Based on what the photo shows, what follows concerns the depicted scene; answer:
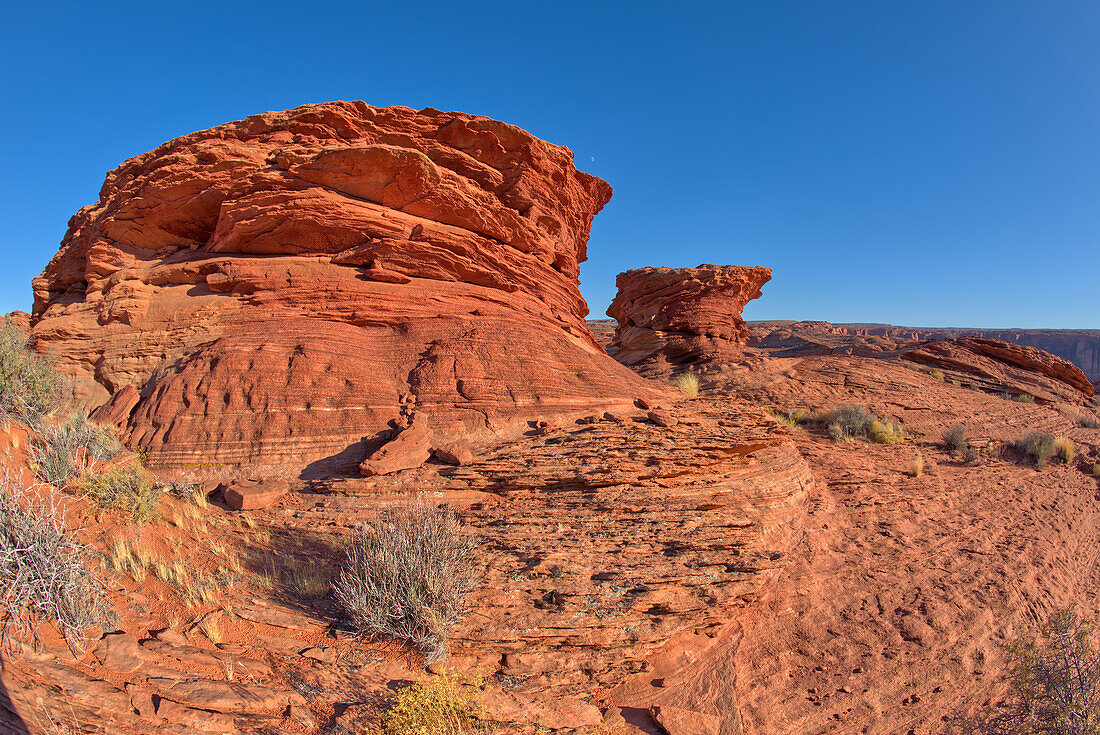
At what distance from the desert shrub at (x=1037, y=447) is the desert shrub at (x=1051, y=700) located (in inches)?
385

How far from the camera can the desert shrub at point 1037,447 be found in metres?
11.1

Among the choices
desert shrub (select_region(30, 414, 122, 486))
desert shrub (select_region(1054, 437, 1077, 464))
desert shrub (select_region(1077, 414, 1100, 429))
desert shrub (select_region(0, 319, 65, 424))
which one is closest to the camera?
desert shrub (select_region(30, 414, 122, 486))

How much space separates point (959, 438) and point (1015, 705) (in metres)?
10.1

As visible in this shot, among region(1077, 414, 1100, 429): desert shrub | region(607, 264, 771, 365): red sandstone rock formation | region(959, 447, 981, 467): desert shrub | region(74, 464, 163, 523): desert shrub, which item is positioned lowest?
region(74, 464, 163, 523): desert shrub

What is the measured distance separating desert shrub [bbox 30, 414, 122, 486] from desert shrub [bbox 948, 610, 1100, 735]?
9.60m

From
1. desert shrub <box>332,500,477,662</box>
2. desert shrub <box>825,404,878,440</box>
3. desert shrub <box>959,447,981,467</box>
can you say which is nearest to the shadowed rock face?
desert shrub <box>332,500,477,662</box>

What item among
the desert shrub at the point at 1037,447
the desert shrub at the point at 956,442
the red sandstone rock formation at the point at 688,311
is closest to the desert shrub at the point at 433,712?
the desert shrub at the point at 956,442

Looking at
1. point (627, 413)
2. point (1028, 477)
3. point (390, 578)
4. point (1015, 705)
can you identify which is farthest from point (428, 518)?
point (1028, 477)

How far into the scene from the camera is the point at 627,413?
29.3ft

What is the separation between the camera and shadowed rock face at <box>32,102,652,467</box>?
7.73 m

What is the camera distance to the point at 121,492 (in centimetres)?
534

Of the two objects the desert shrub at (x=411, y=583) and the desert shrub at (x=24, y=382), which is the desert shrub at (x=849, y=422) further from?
the desert shrub at (x=24, y=382)

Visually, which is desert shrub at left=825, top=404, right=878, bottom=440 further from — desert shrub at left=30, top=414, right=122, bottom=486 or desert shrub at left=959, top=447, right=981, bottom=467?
desert shrub at left=30, top=414, right=122, bottom=486

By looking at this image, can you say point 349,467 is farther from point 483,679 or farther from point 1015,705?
point 1015,705
